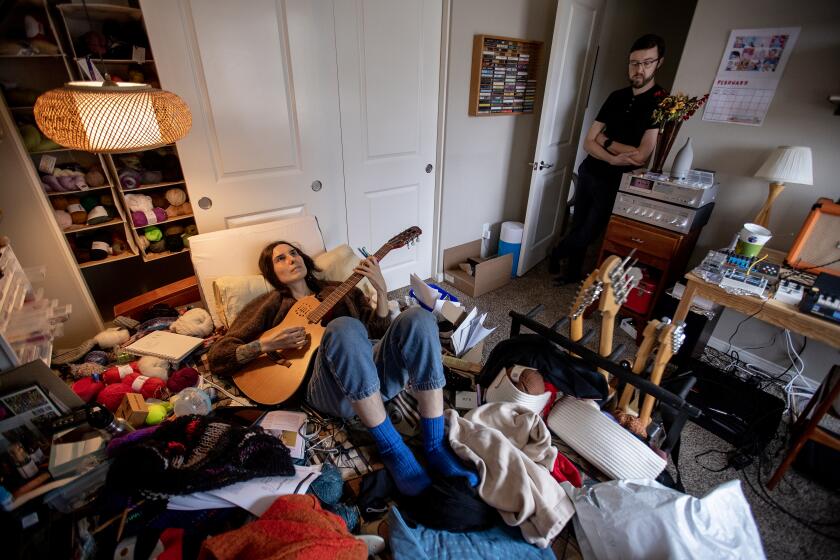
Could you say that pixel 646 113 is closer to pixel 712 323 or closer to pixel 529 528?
pixel 712 323

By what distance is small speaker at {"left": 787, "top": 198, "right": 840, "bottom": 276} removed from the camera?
1.59 meters

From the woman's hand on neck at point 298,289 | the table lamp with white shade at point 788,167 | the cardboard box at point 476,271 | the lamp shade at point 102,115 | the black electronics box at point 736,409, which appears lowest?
the black electronics box at point 736,409

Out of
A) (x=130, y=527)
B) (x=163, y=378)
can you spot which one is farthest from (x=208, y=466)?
(x=163, y=378)

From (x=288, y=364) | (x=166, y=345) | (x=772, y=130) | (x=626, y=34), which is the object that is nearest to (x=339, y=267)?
(x=288, y=364)

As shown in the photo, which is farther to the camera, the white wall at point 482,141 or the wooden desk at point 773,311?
the white wall at point 482,141

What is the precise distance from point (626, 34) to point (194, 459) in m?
3.88

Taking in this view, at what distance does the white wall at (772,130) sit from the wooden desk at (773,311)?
686 millimetres

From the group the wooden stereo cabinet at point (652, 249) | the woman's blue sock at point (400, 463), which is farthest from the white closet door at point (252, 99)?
the wooden stereo cabinet at point (652, 249)

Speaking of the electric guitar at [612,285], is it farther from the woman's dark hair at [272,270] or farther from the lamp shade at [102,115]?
the lamp shade at [102,115]

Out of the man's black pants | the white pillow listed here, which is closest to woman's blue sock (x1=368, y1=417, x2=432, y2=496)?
the white pillow

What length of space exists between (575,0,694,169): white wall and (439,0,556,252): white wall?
1.94ft

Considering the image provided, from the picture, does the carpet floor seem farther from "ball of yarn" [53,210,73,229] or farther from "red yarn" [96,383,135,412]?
"ball of yarn" [53,210,73,229]

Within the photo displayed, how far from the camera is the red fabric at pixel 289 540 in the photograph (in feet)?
2.69

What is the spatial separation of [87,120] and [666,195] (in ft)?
8.05
